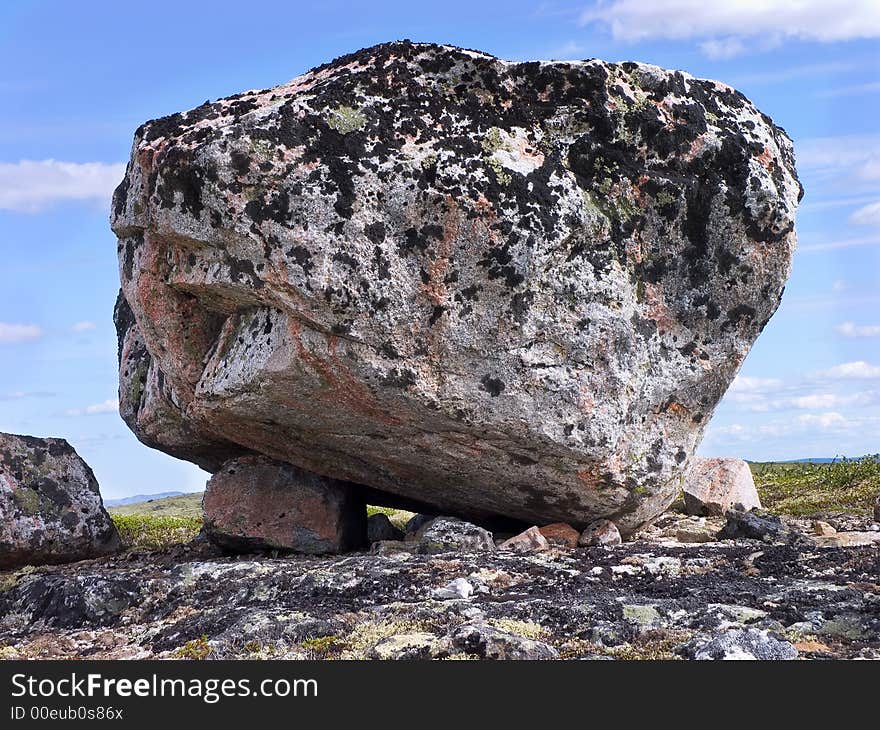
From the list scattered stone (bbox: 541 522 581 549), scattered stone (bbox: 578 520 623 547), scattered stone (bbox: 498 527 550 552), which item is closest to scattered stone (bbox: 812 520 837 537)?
scattered stone (bbox: 578 520 623 547)

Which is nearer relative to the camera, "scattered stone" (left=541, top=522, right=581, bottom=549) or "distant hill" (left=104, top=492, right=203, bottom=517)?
"scattered stone" (left=541, top=522, right=581, bottom=549)

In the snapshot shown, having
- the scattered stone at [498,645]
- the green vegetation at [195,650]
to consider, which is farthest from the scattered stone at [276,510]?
the scattered stone at [498,645]

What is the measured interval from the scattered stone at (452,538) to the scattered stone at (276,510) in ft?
5.75

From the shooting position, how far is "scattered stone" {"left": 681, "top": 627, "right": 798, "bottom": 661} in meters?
9.30

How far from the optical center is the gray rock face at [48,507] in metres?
18.2

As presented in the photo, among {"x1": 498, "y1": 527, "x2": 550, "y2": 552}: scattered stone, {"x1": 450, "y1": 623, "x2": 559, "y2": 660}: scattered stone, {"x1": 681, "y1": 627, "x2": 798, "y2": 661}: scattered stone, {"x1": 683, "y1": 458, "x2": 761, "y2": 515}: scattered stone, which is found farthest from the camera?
{"x1": 683, "y1": 458, "x2": 761, "y2": 515}: scattered stone

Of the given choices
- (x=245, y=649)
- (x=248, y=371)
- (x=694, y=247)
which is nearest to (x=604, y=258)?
A: (x=694, y=247)

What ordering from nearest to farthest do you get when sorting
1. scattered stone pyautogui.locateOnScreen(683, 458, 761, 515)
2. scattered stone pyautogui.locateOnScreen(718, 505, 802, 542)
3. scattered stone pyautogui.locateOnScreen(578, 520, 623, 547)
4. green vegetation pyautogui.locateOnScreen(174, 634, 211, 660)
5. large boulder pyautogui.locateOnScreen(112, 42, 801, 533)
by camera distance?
green vegetation pyautogui.locateOnScreen(174, 634, 211, 660)
large boulder pyautogui.locateOnScreen(112, 42, 801, 533)
scattered stone pyautogui.locateOnScreen(718, 505, 802, 542)
scattered stone pyautogui.locateOnScreen(578, 520, 623, 547)
scattered stone pyautogui.locateOnScreen(683, 458, 761, 515)

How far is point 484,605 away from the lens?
1141 centimetres

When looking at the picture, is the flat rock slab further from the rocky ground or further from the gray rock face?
the gray rock face

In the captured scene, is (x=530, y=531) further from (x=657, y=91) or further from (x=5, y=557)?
(x=5, y=557)

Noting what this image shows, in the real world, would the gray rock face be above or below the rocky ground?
above

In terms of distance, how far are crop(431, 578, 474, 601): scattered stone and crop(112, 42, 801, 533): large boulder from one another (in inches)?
108

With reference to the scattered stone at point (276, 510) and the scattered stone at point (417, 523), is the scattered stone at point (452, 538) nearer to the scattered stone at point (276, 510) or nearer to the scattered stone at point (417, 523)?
the scattered stone at point (276, 510)
